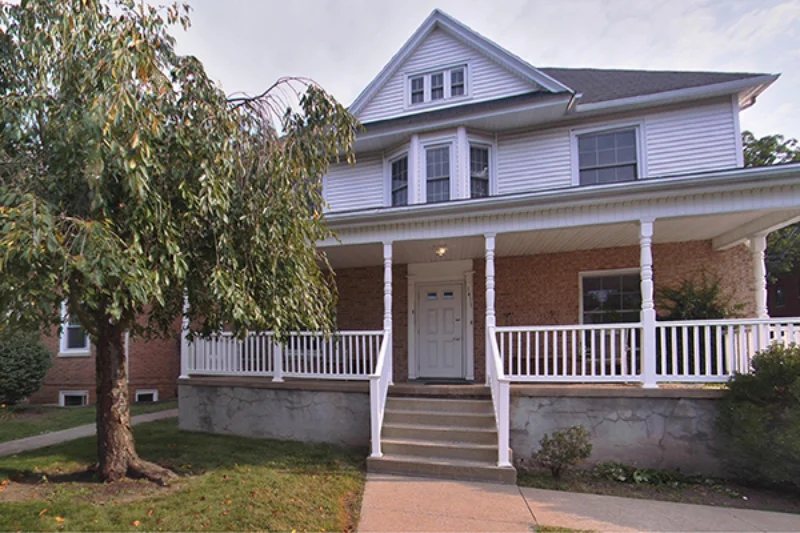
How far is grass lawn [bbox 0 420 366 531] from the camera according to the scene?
411 cm

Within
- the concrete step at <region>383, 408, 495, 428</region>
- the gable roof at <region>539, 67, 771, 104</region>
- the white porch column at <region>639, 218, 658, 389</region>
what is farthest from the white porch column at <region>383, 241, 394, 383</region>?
the gable roof at <region>539, 67, 771, 104</region>

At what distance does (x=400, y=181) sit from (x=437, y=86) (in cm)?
239

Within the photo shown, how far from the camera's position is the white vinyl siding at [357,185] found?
34.0ft

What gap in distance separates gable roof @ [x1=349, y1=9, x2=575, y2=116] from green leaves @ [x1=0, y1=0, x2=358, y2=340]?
18.8 feet

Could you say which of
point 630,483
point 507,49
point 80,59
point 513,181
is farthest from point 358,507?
point 507,49

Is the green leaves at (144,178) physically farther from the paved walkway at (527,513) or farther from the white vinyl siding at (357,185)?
the white vinyl siding at (357,185)

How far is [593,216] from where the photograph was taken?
21.6 feet

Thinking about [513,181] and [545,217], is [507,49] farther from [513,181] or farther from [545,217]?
[545,217]

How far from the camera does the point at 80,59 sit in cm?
414

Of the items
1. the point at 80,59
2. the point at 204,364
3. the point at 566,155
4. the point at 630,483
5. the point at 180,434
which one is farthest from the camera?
the point at 566,155

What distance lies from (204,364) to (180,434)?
122 cm

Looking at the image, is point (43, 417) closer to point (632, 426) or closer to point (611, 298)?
point (632, 426)

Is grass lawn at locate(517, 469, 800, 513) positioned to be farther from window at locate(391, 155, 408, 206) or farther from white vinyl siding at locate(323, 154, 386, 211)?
white vinyl siding at locate(323, 154, 386, 211)

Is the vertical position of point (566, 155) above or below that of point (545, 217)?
above
